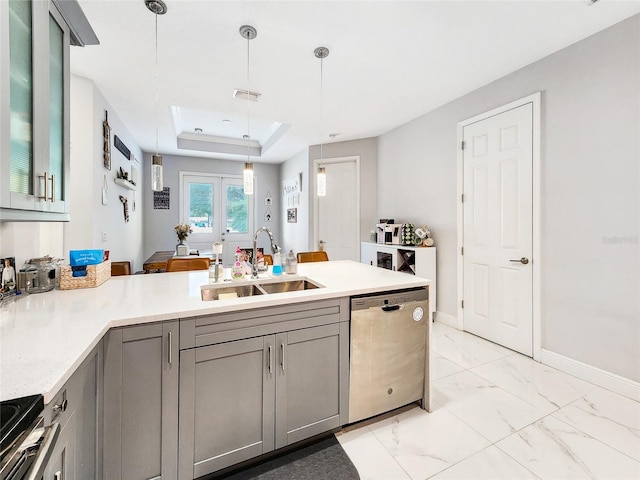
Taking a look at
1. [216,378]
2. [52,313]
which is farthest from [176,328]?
[52,313]

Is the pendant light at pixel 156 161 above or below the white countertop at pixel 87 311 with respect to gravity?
above

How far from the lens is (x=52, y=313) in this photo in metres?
1.29

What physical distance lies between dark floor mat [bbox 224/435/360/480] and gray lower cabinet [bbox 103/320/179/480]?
1.33 ft

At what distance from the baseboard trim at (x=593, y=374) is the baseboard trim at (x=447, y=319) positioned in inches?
35.9

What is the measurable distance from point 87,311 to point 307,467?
1.34 metres

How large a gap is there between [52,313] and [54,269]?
518 millimetres

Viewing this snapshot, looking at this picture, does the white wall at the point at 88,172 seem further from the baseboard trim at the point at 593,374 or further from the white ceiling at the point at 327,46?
the baseboard trim at the point at 593,374

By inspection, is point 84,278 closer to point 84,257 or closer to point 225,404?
point 84,257

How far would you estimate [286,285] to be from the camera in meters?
2.13

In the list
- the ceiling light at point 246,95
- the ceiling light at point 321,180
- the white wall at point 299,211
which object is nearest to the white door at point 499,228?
the ceiling light at point 321,180

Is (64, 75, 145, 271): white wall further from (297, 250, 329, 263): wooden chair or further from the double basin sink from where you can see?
(297, 250, 329, 263): wooden chair

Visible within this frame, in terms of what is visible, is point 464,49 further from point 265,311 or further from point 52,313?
point 52,313

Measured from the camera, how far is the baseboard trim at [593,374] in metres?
2.05

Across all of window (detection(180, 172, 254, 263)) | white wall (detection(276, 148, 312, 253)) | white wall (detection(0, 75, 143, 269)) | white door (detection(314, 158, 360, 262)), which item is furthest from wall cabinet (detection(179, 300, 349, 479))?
window (detection(180, 172, 254, 263))
